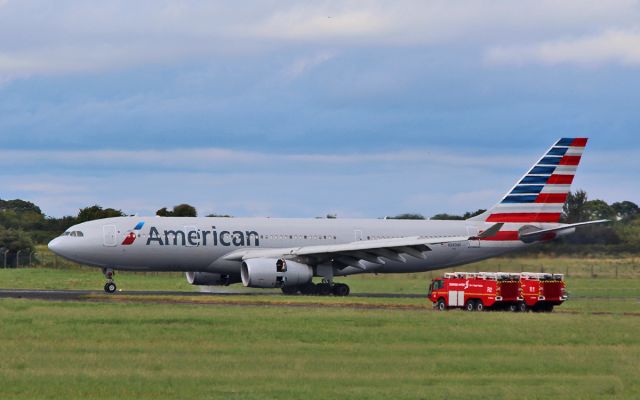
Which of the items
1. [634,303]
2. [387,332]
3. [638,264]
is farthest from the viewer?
[638,264]

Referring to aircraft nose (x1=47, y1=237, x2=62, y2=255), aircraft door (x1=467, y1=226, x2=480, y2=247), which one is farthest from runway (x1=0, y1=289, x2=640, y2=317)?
aircraft door (x1=467, y1=226, x2=480, y2=247)

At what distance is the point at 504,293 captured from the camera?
1972 inches

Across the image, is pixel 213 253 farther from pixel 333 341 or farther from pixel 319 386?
pixel 319 386

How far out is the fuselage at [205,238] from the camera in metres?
61.9

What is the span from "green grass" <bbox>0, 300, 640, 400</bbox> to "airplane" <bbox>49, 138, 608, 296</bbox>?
626 inches

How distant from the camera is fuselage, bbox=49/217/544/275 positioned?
61875mm

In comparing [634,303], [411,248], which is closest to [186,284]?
[411,248]

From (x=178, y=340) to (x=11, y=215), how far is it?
114m

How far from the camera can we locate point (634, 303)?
57.0 metres

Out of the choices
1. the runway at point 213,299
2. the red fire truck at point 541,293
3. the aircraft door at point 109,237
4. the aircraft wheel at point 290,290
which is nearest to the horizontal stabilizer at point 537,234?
the runway at point 213,299

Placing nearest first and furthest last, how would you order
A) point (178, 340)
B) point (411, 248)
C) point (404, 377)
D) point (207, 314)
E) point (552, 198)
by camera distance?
point (404, 377)
point (178, 340)
point (207, 314)
point (411, 248)
point (552, 198)

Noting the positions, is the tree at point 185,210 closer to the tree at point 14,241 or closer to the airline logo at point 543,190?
the tree at point 14,241

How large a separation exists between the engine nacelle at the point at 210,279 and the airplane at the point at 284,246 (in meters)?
0.05

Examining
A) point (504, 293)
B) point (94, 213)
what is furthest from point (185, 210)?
point (504, 293)
